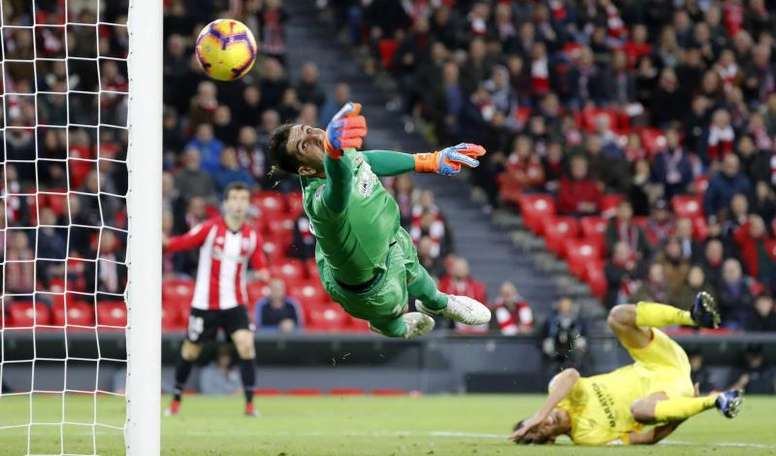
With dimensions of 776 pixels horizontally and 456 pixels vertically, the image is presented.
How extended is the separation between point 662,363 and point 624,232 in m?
8.34

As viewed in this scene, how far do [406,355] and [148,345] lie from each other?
32.6ft

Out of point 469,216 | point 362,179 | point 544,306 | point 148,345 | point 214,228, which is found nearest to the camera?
point 148,345

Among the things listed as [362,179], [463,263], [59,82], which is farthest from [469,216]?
[362,179]

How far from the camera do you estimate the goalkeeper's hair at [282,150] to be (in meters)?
7.82

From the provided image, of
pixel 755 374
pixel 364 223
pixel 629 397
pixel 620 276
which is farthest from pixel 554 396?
pixel 620 276

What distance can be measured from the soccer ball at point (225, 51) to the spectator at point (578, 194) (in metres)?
11.3

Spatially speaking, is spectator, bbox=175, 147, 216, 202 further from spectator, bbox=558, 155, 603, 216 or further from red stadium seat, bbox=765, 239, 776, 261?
red stadium seat, bbox=765, 239, 776, 261

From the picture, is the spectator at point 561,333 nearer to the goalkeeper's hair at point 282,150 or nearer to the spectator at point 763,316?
the spectator at point 763,316

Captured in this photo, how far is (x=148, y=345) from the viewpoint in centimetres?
738

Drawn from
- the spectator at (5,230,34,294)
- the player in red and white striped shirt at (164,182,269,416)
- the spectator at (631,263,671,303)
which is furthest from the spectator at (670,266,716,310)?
the spectator at (5,230,34,294)

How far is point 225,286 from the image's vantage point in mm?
13602

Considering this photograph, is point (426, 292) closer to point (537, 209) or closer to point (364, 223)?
point (364, 223)

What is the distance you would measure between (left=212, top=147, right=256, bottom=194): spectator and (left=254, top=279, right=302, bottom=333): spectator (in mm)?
1797

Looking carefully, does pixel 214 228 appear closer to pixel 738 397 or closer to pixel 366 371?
pixel 366 371
